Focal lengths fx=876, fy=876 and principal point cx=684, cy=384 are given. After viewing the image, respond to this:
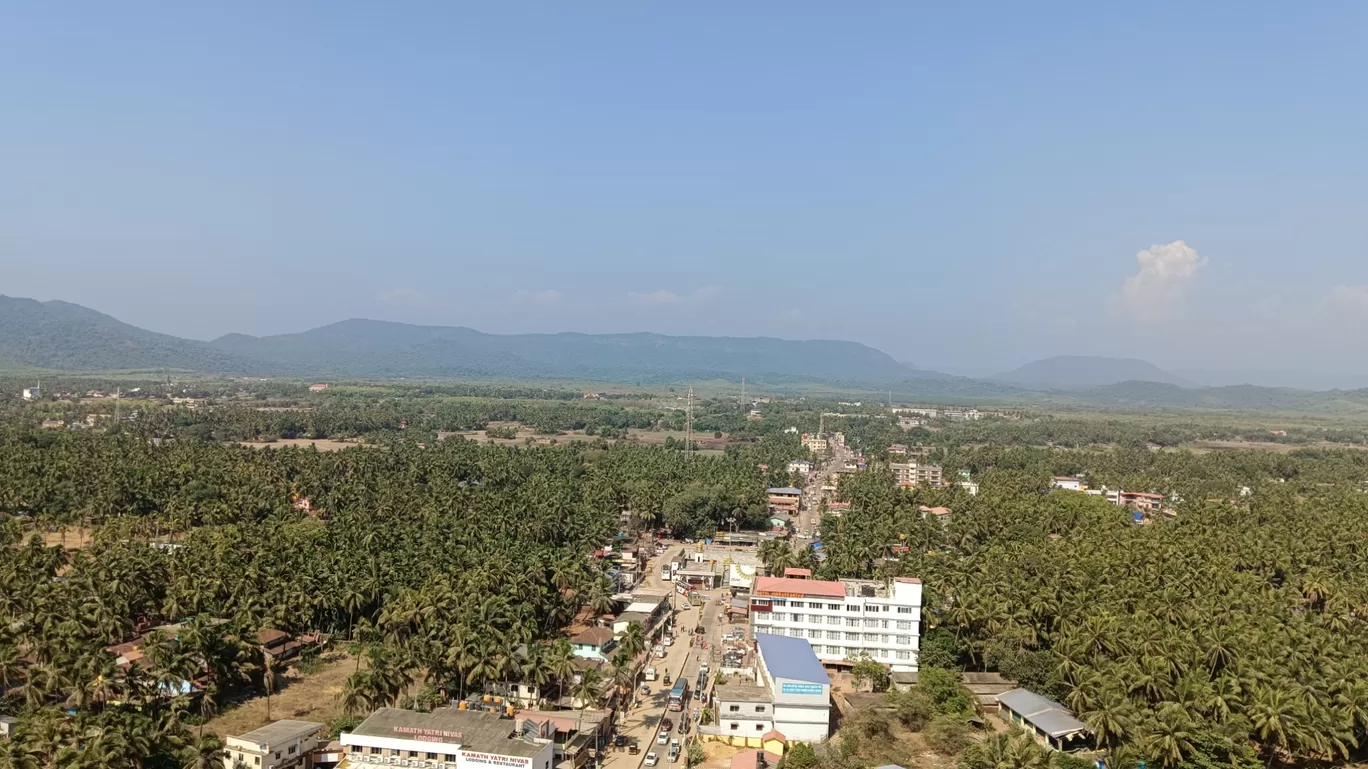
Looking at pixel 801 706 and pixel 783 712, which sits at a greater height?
pixel 801 706

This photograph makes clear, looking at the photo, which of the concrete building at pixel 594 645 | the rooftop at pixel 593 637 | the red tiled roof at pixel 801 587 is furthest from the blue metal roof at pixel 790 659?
the rooftop at pixel 593 637

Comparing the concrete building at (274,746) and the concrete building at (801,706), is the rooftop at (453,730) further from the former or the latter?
the concrete building at (801,706)

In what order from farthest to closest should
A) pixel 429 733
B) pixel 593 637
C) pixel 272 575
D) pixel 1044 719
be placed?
pixel 272 575, pixel 593 637, pixel 1044 719, pixel 429 733

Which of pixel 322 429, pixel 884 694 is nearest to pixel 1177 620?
pixel 884 694

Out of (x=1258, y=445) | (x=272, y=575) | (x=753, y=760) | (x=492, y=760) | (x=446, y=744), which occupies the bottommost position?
(x=753, y=760)

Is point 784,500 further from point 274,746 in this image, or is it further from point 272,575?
point 274,746

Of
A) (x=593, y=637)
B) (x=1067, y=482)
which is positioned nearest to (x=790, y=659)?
(x=593, y=637)

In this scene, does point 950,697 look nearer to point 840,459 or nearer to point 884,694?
point 884,694
